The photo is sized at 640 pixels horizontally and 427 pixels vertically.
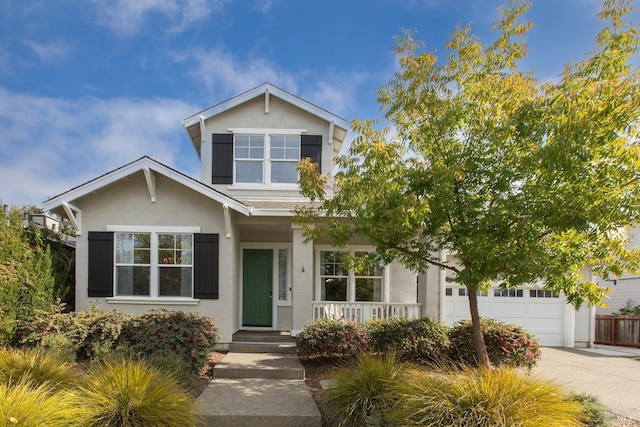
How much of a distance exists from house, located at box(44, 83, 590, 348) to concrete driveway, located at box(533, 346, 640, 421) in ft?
4.10

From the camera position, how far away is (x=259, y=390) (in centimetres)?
670

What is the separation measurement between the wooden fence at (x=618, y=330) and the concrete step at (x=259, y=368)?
39.8 ft

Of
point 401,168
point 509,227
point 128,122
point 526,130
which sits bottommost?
point 509,227

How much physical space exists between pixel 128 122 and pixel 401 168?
357 inches

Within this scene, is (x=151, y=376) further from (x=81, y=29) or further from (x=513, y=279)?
(x=81, y=29)

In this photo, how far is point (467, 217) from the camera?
6008 mm

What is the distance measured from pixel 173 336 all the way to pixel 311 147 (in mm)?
6179

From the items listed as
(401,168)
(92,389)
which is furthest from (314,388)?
(401,168)

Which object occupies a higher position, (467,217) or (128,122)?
(128,122)

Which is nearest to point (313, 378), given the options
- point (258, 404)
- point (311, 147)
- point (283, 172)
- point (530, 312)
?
point (258, 404)

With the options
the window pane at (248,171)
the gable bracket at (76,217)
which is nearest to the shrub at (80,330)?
the gable bracket at (76,217)

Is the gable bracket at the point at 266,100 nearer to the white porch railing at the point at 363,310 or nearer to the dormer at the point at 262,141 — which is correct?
the dormer at the point at 262,141

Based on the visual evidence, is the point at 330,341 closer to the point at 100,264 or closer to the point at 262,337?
the point at 262,337

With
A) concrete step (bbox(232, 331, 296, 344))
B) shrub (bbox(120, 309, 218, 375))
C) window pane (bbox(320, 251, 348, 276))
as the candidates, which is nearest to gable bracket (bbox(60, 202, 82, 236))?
shrub (bbox(120, 309, 218, 375))
